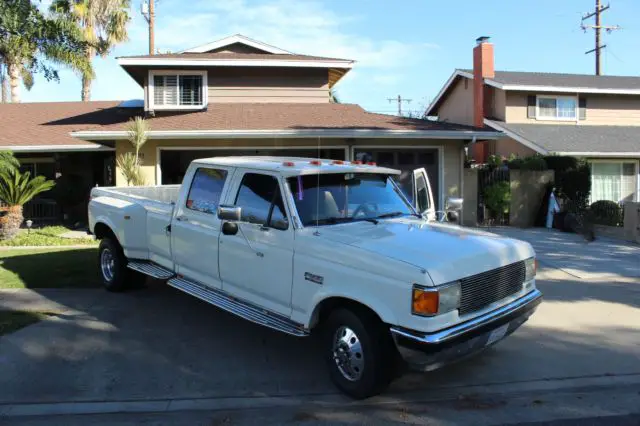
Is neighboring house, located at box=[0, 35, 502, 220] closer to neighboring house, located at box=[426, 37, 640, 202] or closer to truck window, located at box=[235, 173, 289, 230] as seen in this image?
neighboring house, located at box=[426, 37, 640, 202]

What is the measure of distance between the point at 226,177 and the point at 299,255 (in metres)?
1.56

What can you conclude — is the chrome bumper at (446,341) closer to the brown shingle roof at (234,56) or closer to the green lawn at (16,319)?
the green lawn at (16,319)

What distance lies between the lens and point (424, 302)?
3.70 meters

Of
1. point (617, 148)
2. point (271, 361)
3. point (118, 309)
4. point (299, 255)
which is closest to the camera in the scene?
point (299, 255)

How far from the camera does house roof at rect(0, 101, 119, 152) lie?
52.6ft

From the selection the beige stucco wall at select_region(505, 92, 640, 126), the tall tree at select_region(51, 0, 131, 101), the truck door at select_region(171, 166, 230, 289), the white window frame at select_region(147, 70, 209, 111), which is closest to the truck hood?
the truck door at select_region(171, 166, 230, 289)

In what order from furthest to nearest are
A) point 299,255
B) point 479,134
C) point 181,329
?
1. point 479,134
2. point 181,329
3. point 299,255

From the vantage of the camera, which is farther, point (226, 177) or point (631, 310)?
point (631, 310)

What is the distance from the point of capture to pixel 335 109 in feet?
55.4

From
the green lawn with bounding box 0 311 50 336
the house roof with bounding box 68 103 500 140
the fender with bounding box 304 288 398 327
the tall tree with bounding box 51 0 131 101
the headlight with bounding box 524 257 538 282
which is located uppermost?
the tall tree with bounding box 51 0 131 101

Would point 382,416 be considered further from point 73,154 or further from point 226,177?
point 73,154

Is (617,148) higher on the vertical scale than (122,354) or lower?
higher

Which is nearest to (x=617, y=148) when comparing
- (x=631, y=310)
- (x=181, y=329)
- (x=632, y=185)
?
(x=632, y=185)

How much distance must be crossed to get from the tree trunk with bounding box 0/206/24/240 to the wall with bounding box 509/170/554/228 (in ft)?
45.0
